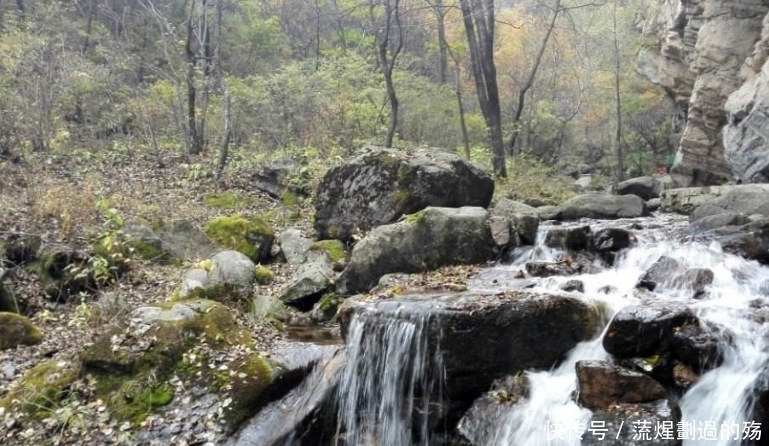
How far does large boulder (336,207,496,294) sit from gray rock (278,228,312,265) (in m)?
1.93

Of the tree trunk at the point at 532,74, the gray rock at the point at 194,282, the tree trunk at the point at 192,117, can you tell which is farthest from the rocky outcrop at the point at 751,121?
the tree trunk at the point at 192,117

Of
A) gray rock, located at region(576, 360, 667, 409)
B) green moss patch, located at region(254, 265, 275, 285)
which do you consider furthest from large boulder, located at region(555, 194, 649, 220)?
gray rock, located at region(576, 360, 667, 409)

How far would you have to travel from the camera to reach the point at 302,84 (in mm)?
18797

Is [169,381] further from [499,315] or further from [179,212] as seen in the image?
[179,212]

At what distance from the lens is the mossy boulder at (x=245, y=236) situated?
10.8m

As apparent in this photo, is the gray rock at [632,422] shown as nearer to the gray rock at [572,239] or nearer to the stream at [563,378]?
the stream at [563,378]

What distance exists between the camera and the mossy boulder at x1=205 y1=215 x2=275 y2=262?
10.8m

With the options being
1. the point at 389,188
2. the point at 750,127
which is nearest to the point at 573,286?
the point at 389,188

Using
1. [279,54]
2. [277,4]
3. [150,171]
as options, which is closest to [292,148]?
[150,171]

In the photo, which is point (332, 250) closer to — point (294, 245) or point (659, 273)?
point (294, 245)

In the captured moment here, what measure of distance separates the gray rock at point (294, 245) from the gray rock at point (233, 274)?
158cm

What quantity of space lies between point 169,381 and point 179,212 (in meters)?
7.50

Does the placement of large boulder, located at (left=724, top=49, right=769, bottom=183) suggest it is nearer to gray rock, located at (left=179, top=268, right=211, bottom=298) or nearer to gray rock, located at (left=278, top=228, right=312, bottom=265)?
gray rock, located at (left=278, top=228, right=312, bottom=265)

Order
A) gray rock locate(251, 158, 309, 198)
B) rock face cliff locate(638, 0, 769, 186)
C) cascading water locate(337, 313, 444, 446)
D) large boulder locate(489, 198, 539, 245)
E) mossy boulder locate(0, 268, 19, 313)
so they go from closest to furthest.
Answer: cascading water locate(337, 313, 444, 446) → mossy boulder locate(0, 268, 19, 313) → large boulder locate(489, 198, 539, 245) → gray rock locate(251, 158, 309, 198) → rock face cliff locate(638, 0, 769, 186)
